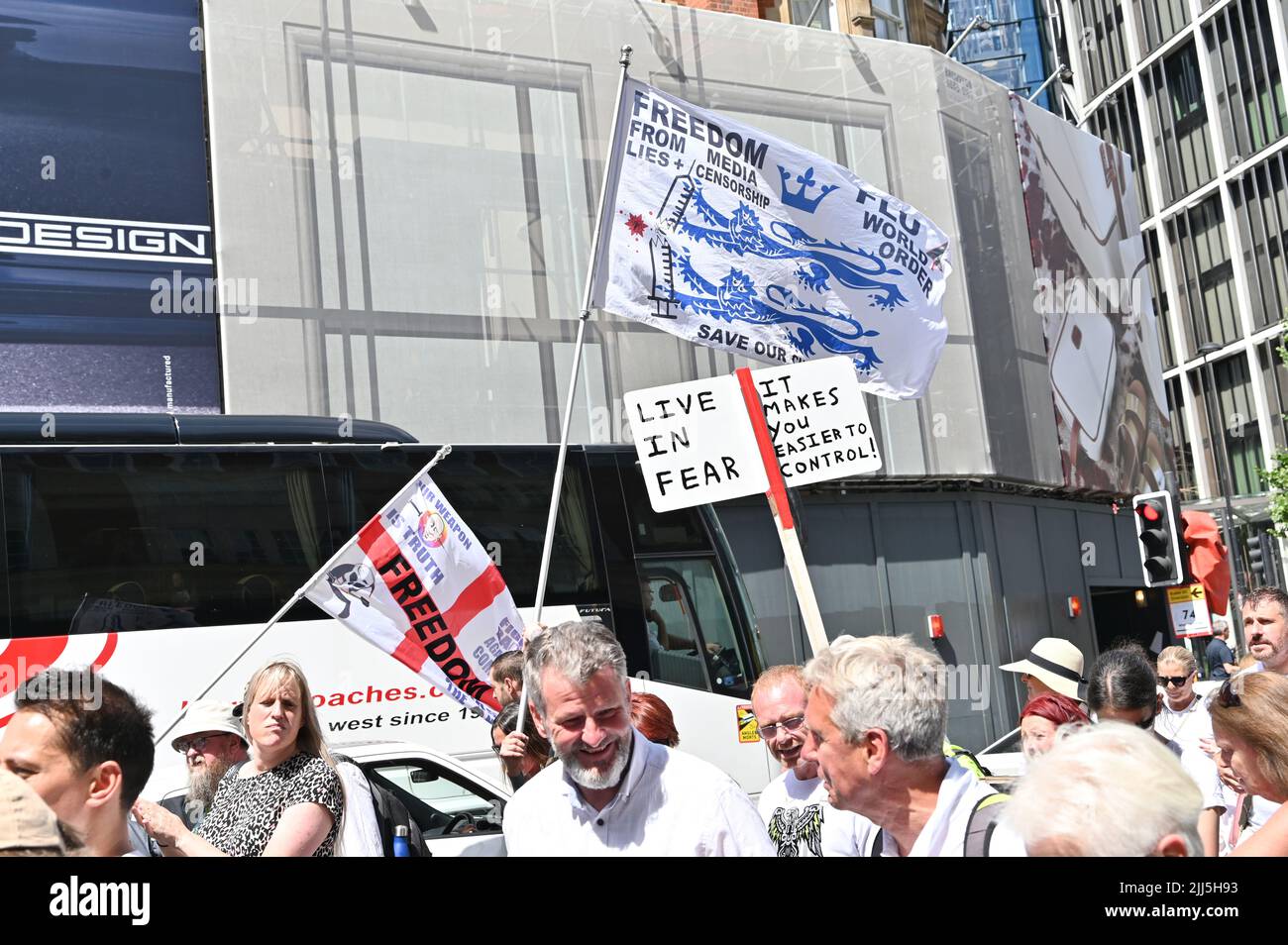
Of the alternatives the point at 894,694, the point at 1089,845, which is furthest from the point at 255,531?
the point at 1089,845

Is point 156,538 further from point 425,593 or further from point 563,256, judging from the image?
point 563,256

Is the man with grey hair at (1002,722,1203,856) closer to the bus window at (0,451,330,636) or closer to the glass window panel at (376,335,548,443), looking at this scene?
the bus window at (0,451,330,636)

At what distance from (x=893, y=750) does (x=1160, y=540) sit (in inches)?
407

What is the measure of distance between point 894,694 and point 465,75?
55.7 ft

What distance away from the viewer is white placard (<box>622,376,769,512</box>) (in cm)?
566

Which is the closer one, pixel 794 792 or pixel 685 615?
pixel 794 792

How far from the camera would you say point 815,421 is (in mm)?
5781

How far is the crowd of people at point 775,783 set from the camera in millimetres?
1972

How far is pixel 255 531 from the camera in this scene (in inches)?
402

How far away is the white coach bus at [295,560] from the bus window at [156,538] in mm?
11

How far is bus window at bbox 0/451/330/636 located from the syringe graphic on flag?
14.0 ft

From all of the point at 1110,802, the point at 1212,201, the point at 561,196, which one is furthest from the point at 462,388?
the point at 1212,201

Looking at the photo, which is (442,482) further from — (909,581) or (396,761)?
(909,581)

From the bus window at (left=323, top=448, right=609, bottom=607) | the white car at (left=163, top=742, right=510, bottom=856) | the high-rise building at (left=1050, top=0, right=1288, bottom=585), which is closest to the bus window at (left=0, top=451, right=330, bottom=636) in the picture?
the bus window at (left=323, top=448, right=609, bottom=607)
